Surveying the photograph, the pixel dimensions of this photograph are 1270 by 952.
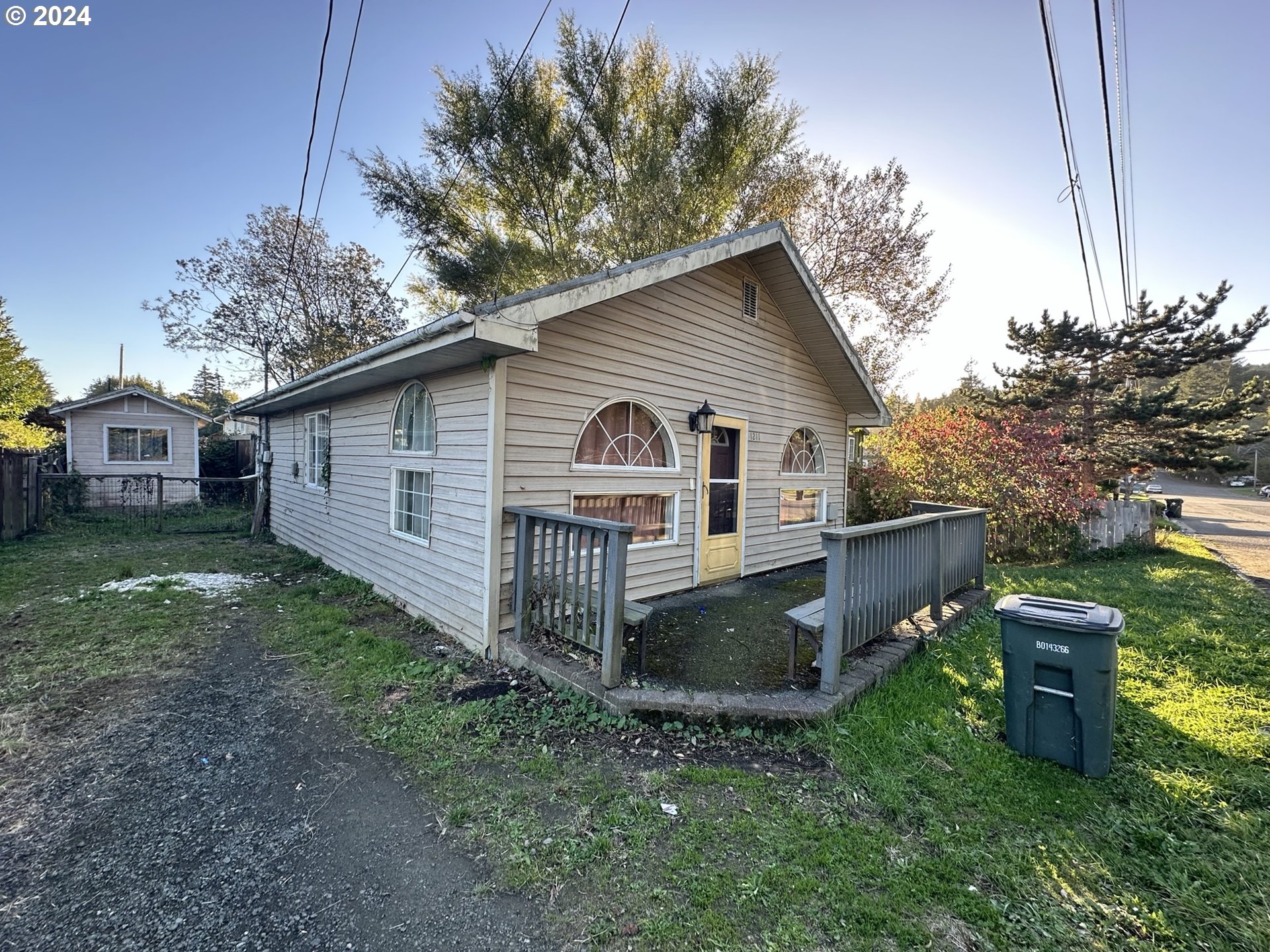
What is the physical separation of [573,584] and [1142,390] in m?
17.9

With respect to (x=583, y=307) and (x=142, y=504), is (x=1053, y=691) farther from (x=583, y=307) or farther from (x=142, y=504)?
(x=142, y=504)

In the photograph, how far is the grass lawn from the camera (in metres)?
1.94

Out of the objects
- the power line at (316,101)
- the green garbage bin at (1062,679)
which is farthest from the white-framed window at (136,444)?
the green garbage bin at (1062,679)

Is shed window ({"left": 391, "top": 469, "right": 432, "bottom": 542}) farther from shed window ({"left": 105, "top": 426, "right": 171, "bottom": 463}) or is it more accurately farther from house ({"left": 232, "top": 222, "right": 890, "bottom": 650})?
shed window ({"left": 105, "top": 426, "right": 171, "bottom": 463})

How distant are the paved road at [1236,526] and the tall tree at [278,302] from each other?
77.5ft

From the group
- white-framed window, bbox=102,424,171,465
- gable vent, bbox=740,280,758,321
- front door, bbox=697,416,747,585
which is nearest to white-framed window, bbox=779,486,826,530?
front door, bbox=697,416,747,585

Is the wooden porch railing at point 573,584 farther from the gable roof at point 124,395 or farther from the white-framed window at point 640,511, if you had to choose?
the gable roof at point 124,395

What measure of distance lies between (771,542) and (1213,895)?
5.40 metres

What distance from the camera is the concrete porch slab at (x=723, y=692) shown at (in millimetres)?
3301

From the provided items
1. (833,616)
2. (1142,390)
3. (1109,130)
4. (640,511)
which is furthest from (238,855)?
(1142,390)

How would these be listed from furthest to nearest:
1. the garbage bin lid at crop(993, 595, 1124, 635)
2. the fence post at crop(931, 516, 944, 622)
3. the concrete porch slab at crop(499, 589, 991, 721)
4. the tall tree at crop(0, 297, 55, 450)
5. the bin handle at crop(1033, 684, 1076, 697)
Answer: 1. the tall tree at crop(0, 297, 55, 450)
2. the fence post at crop(931, 516, 944, 622)
3. the concrete porch slab at crop(499, 589, 991, 721)
4. the bin handle at crop(1033, 684, 1076, 697)
5. the garbage bin lid at crop(993, 595, 1124, 635)

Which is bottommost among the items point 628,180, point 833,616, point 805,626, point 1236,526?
point 1236,526

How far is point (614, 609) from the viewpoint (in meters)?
3.38

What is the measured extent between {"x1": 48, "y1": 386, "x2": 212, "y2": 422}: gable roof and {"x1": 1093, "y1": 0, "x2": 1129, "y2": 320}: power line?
2163 centimetres
